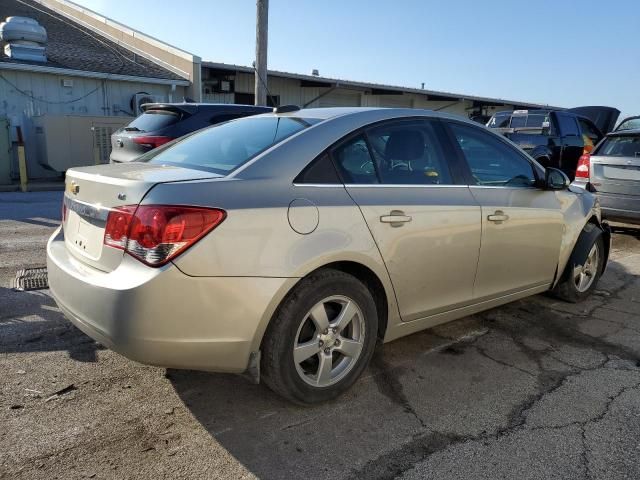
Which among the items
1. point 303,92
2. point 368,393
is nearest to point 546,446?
point 368,393

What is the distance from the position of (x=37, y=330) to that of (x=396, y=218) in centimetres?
265

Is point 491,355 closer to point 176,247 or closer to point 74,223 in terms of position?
point 176,247

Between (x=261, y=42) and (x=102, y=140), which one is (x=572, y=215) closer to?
(x=261, y=42)

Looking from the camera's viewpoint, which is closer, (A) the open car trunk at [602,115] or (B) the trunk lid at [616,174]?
(B) the trunk lid at [616,174]

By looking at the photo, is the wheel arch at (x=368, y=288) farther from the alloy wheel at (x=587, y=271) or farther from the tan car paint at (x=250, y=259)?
the alloy wheel at (x=587, y=271)

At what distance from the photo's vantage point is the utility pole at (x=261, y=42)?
1163 centimetres

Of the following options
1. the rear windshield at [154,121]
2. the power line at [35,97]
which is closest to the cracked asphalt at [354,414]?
the rear windshield at [154,121]

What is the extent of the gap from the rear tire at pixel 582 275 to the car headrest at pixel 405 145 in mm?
2033

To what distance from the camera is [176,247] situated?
2.36 m

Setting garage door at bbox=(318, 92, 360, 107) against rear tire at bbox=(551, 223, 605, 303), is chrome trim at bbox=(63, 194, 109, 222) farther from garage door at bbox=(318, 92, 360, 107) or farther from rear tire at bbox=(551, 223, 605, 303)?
garage door at bbox=(318, 92, 360, 107)

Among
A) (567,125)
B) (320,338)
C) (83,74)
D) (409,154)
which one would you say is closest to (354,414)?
(320,338)

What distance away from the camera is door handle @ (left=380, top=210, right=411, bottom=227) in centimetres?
302

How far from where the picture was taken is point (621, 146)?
7473 millimetres

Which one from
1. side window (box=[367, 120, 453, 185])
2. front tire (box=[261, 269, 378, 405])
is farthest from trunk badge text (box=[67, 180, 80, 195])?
side window (box=[367, 120, 453, 185])
